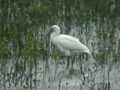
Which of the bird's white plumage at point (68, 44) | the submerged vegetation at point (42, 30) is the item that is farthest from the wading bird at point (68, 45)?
the submerged vegetation at point (42, 30)

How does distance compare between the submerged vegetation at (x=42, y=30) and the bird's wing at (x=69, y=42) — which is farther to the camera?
the bird's wing at (x=69, y=42)

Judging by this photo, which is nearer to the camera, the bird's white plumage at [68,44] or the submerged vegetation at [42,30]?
the submerged vegetation at [42,30]

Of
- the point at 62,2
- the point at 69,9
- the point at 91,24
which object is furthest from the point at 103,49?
the point at 62,2

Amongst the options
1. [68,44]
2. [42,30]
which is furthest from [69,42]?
[42,30]

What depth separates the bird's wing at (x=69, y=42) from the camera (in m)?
9.32

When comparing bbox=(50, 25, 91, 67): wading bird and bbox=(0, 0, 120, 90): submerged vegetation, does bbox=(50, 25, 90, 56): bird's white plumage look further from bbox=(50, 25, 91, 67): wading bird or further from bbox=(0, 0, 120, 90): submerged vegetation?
bbox=(0, 0, 120, 90): submerged vegetation

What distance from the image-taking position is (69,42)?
369 inches

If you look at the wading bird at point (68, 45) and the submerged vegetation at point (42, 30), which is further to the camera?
the wading bird at point (68, 45)

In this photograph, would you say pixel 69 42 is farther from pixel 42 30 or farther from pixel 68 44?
pixel 42 30

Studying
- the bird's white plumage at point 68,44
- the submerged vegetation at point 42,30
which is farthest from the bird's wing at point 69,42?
the submerged vegetation at point 42,30

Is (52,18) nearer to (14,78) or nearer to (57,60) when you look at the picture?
(57,60)

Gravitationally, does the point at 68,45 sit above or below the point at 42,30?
below

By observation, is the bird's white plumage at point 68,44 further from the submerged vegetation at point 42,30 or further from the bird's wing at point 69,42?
the submerged vegetation at point 42,30

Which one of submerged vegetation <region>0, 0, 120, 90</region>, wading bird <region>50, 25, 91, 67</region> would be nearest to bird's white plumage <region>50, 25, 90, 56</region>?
wading bird <region>50, 25, 91, 67</region>
